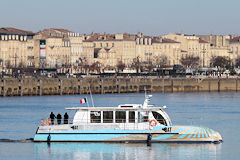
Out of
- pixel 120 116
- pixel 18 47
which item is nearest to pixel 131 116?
pixel 120 116

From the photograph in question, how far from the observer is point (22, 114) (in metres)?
67.8

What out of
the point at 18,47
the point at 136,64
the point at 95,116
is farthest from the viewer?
the point at 136,64

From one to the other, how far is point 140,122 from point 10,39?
139 m

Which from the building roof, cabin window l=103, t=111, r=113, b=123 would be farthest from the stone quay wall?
the building roof

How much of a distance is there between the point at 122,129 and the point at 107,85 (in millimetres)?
71760

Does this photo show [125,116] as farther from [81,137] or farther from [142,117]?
[81,137]

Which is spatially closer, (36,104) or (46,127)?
(46,127)

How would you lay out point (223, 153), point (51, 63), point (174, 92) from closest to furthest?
point (223, 153)
point (174, 92)
point (51, 63)

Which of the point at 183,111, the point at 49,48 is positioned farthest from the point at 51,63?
the point at 183,111

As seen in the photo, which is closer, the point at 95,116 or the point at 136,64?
the point at 95,116

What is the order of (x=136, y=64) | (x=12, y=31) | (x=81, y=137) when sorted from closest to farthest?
1. (x=81, y=137)
2. (x=12, y=31)
3. (x=136, y=64)

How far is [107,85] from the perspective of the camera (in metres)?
116

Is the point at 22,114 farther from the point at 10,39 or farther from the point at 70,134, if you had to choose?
the point at 10,39

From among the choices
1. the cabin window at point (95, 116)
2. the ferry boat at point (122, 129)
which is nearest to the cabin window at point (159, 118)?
the ferry boat at point (122, 129)
